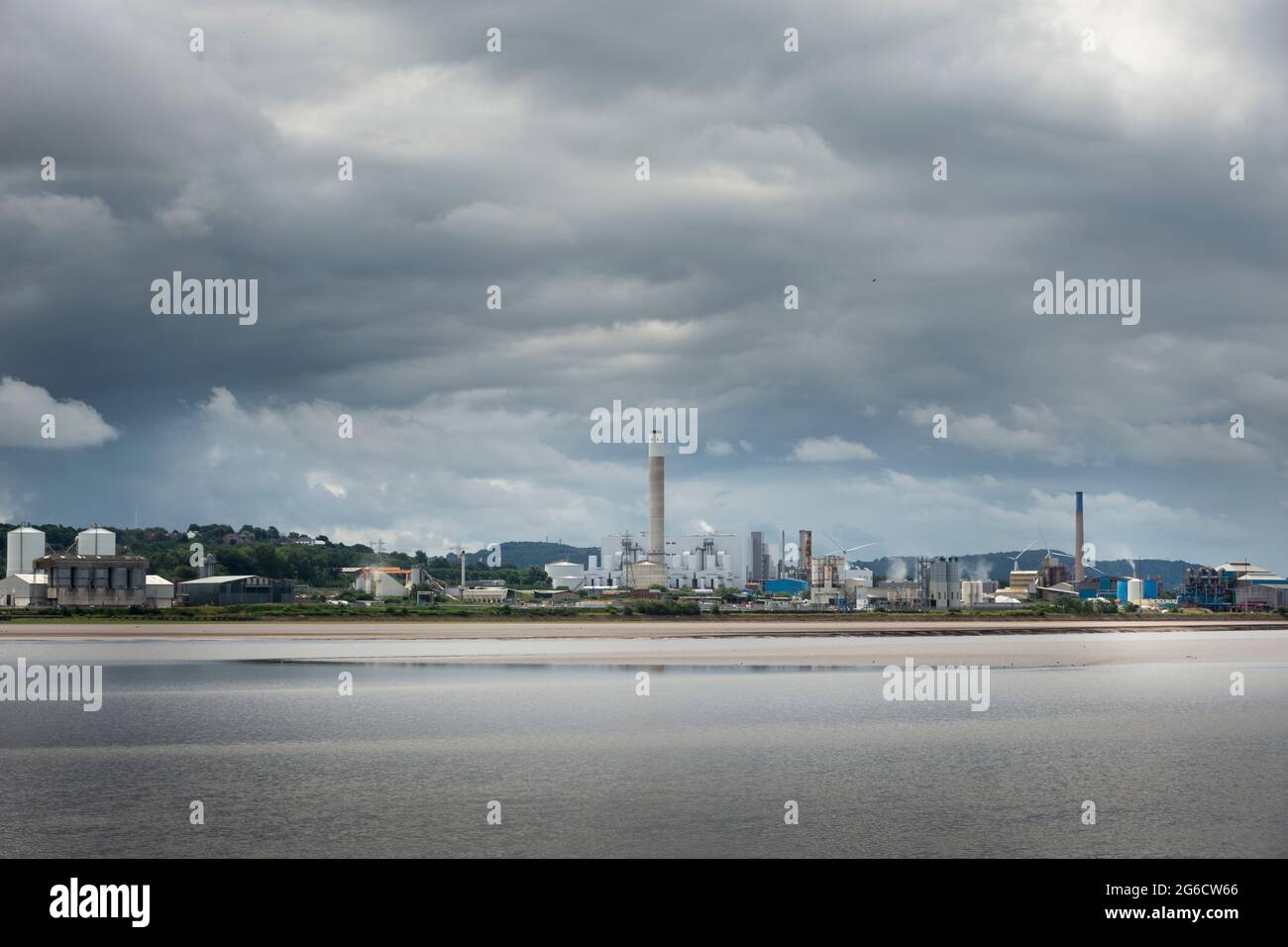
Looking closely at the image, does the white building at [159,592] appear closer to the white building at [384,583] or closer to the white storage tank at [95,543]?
the white storage tank at [95,543]

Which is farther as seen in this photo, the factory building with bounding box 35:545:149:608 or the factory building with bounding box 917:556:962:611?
the factory building with bounding box 917:556:962:611

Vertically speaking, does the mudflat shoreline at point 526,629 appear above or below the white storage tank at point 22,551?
below

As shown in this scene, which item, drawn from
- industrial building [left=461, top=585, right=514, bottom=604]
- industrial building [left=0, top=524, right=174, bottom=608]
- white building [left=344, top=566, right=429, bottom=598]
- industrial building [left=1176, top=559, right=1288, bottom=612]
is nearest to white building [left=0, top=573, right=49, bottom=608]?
industrial building [left=0, top=524, right=174, bottom=608]

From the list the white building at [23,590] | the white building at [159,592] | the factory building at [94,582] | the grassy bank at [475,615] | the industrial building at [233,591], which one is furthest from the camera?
the industrial building at [233,591]

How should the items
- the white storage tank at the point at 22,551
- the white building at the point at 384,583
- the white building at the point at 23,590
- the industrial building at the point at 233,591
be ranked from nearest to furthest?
the white building at the point at 23,590 → the industrial building at the point at 233,591 → the white storage tank at the point at 22,551 → the white building at the point at 384,583

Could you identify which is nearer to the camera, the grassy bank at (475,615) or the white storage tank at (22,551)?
the grassy bank at (475,615)

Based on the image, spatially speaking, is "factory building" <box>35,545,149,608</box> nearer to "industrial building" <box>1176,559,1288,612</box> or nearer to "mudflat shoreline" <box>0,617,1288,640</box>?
"mudflat shoreline" <box>0,617,1288,640</box>

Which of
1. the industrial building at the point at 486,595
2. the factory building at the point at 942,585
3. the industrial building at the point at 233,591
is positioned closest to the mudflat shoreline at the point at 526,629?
the industrial building at the point at 233,591
